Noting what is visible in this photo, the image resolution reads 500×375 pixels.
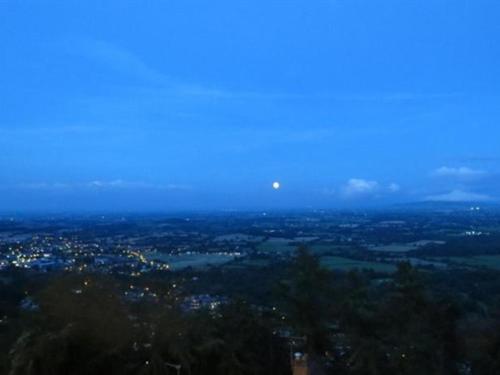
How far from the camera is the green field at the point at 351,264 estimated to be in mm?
37438

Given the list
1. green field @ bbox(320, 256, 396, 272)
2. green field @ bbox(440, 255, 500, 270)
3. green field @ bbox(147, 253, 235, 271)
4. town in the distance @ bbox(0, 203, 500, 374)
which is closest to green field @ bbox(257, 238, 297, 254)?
green field @ bbox(147, 253, 235, 271)

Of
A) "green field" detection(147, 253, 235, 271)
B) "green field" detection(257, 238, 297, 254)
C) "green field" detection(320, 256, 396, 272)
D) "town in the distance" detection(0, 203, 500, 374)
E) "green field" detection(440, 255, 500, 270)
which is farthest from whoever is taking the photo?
"green field" detection(257, 238, 297, 254)

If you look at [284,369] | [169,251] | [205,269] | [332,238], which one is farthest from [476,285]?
[332,238]

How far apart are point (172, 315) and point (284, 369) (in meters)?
2.62

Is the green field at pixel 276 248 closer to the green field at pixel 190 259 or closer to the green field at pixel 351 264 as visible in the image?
the green field at pixel 190 259

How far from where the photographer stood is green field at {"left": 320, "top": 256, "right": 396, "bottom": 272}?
37438 mm

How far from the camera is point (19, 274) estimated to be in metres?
30.0

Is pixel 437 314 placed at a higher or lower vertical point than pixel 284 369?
higher

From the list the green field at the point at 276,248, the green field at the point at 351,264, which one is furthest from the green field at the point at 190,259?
the green field at the point at 351,264

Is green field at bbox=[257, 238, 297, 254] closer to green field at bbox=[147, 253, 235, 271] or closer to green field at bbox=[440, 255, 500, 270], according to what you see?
green field at bbox=[147, 253, 235, 271]

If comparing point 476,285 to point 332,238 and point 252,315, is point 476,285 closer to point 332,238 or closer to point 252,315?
point 252,315

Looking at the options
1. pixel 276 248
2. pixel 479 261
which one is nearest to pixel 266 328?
pixel 479 261

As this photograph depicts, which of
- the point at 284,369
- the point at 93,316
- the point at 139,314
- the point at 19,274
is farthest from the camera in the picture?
the point at 19,274

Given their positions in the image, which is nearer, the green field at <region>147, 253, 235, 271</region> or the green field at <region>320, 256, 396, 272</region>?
the green field at <region>320, 256, 396, 272</region>
